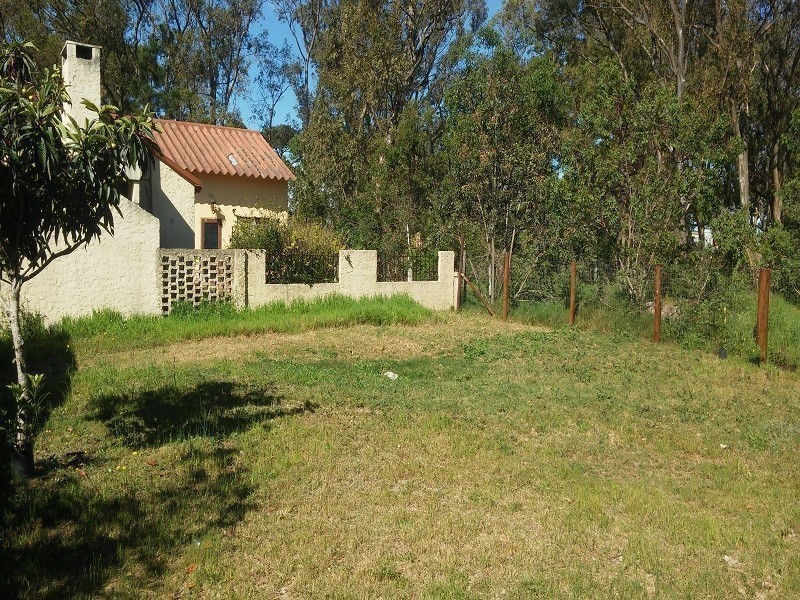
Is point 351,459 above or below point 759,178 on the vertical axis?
below

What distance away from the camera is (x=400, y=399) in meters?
8.71

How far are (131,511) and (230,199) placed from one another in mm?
17963

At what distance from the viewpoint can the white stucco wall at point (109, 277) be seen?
42.7ft

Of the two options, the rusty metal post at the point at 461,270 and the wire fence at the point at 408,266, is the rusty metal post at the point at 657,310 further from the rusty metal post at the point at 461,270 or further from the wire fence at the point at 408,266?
the wire fence at the point at 408,266

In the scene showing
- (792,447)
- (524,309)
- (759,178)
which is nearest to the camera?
(792,447)

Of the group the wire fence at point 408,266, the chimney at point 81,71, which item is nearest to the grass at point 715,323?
the wire fence at point 408,266

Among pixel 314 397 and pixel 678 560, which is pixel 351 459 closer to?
pixel 314 397

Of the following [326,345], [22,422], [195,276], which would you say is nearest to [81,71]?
[195,276]

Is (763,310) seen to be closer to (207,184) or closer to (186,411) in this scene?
(186,411)

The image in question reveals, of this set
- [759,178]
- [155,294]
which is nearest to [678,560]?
[155,294]

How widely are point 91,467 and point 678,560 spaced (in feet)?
15.2

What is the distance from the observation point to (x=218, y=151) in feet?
74.9

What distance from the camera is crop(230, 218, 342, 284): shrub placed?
51.0 feet

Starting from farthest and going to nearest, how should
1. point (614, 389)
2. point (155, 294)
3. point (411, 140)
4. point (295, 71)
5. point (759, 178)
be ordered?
point (295, 71)
point (759, 178)
point (411, 140)
point (155, 294)
point (614, 389)
